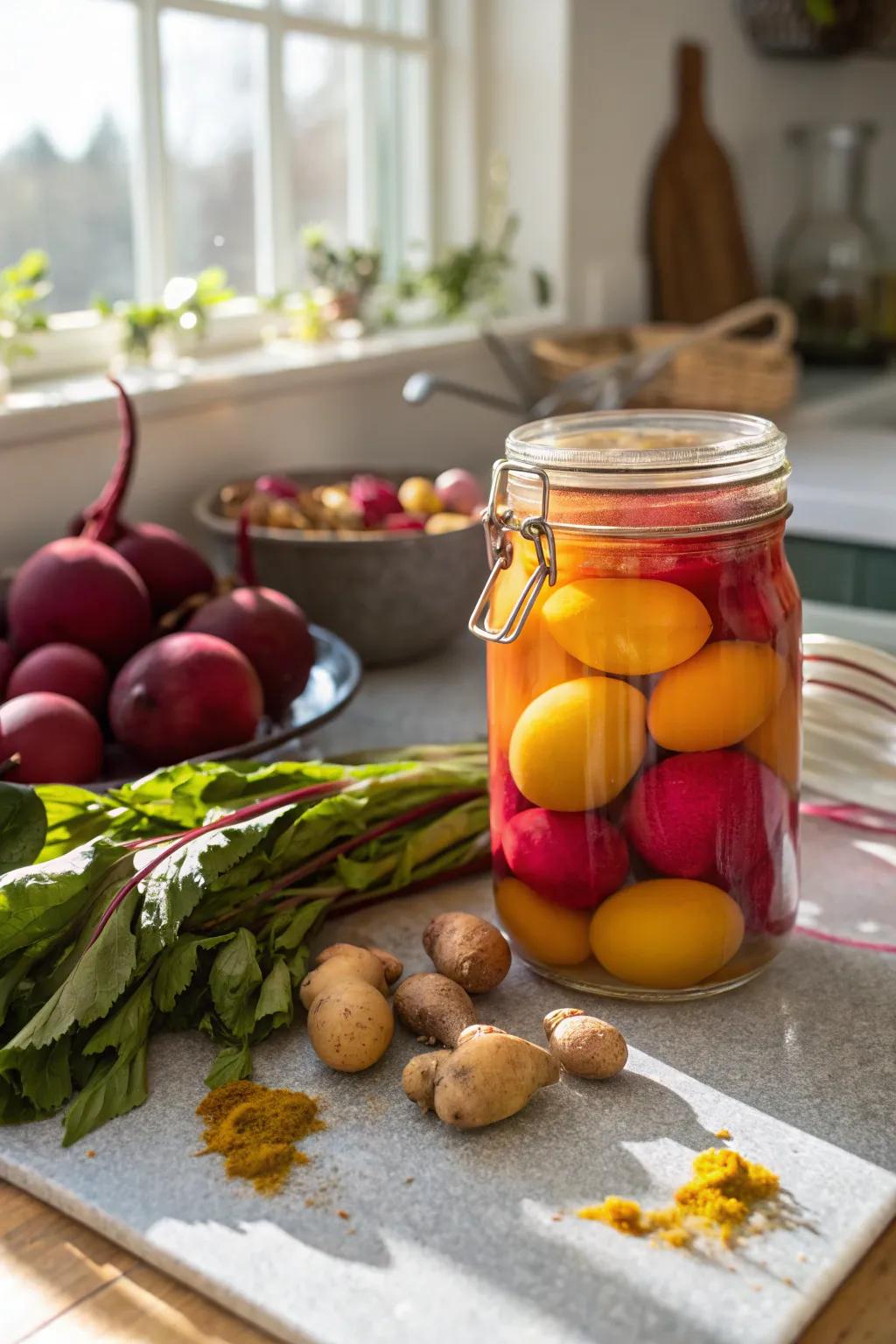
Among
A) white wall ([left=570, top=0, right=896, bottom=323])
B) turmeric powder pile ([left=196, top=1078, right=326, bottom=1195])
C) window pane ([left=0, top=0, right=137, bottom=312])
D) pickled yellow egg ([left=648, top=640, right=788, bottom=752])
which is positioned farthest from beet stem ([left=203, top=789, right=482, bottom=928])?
white wall ([left=570, top=0, right=896, bottom=323])

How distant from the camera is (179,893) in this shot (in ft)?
2.24

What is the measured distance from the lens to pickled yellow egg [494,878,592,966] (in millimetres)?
725

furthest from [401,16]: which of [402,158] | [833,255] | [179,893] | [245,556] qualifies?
[179,893]

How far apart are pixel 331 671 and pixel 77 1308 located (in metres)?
0.60

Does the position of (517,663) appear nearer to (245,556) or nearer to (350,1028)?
(350,1028)

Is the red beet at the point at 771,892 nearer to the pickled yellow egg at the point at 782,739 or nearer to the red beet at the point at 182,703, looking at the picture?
the pickled yellow egg at the point at 782,739

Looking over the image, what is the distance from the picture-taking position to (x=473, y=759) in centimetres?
91

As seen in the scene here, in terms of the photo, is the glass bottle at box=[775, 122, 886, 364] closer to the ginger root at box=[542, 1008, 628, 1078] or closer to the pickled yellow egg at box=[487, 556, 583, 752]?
the pickled yellow egg at box=[487, 556, 583, 752]

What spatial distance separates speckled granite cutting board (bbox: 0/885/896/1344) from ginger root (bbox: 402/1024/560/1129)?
0.01 meters

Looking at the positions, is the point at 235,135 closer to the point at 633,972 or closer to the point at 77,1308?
the point at 633,972

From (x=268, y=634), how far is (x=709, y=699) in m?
0.39

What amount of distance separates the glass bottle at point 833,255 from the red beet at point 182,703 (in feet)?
5.80

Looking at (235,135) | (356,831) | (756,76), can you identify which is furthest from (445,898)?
(756,76)

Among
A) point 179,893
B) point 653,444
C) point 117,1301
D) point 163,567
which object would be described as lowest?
point 117,1301
